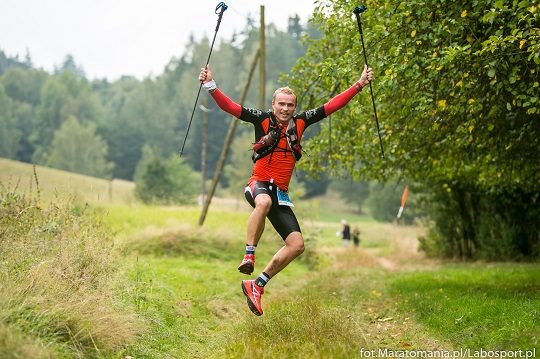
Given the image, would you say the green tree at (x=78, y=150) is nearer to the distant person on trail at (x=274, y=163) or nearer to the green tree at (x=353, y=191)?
the green tree at (x=353, y=191)

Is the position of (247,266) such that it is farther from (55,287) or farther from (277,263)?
(55,287)

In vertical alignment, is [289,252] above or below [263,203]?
below

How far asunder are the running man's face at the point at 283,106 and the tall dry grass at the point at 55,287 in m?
3.03

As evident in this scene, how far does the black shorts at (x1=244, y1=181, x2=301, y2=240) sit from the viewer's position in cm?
773

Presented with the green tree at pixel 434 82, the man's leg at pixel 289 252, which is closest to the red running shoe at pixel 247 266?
the man's leg at pixel 289 252

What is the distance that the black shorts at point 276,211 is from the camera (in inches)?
304

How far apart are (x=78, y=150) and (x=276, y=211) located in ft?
255

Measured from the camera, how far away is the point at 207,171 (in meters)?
91.8

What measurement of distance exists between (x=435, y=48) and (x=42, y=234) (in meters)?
6.46

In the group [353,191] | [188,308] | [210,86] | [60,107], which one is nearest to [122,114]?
[60,107]

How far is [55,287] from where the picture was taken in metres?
6.62

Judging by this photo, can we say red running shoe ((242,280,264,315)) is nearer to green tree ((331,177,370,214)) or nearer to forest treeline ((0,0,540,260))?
forest treeline ((0,0,540,260))

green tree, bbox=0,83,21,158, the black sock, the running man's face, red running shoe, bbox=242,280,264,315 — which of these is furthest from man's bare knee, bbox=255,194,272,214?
green tree, bbox=0,83,21,158

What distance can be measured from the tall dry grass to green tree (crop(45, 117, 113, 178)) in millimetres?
73177
